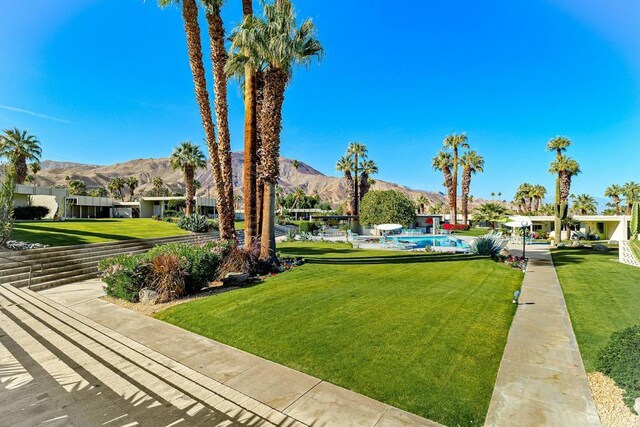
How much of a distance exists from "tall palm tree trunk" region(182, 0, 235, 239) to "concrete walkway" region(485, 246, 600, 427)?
13.8 m

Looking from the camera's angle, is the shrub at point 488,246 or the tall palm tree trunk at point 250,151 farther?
the shrub at point 488,246

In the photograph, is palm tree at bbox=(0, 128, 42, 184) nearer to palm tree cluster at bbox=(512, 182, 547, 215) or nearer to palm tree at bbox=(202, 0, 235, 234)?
palm tree at bbox=(202, 0, 235, 234)

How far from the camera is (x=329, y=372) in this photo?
203 inches

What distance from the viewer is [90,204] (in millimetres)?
48875

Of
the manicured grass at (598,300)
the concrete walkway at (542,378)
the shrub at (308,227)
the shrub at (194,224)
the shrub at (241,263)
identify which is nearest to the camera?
the concrete walkway at (542,378)

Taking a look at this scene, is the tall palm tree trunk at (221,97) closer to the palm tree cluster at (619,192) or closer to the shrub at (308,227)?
the shrub at (308,227)

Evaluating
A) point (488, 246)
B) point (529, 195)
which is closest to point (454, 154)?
point (529, 195)

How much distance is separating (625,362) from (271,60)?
47.4 ft

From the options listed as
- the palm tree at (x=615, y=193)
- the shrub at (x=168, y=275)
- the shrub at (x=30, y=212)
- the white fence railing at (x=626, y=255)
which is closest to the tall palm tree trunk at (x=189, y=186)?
the shrub at (x=30, y=212)

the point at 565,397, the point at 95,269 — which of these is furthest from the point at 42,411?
the point at 95,269

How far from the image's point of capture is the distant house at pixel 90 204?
123 feet

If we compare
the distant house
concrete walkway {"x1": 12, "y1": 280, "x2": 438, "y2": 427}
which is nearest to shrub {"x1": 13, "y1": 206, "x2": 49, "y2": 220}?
the distant house

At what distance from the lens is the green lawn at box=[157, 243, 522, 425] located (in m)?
4.68

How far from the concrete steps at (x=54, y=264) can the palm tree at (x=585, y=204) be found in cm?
7441
